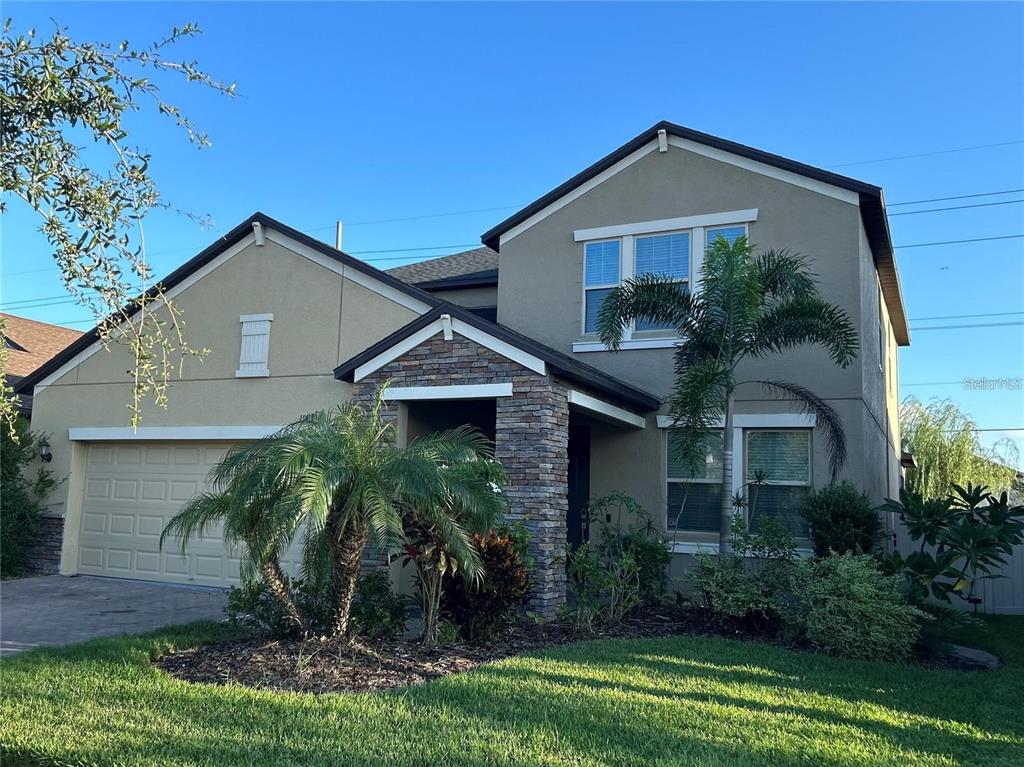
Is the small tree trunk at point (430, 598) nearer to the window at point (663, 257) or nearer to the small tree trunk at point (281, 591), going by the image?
the small tree trunk at point (281, 591)

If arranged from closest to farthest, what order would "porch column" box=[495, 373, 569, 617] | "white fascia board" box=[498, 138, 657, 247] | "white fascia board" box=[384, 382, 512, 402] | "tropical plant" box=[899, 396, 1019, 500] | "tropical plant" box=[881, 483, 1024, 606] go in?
"tropical plant" box=[881, 483, 1024, 606]
"porch column" box=[495, 373, 569, 617]
"white fascia board" box=[384, 382, 512, 402]
"white fascia board" box=[498, 138, 657, 247]
"tropical plant" box=[899, 396, 1019, 500]

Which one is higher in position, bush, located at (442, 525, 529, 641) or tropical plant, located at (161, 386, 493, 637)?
tropical plant, located at (161, 386, 493, 637)

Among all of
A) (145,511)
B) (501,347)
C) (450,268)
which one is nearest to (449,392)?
(501,347)

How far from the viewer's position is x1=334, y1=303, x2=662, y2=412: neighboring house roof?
10.5 metres

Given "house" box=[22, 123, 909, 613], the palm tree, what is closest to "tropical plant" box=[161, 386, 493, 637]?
"house" box=[22, 123, 909, 613]

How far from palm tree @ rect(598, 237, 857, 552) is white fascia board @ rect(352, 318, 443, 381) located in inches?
93.9

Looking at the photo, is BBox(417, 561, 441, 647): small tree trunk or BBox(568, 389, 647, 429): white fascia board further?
BBox(568, 389, 647, 429): white fascia board

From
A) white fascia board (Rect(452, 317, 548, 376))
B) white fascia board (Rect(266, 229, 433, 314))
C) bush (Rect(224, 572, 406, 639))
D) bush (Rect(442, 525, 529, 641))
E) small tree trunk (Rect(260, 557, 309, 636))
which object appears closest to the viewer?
small tree trunk (Rect(260, 557, 309, 636))

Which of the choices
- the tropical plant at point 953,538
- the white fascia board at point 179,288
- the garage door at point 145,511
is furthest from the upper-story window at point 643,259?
the garage door at point 145,511

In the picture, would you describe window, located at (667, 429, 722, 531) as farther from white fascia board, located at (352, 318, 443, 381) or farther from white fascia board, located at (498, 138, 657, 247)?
white fascia board, located at (498, 138, 657, 247)

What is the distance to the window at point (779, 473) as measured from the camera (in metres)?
12.3

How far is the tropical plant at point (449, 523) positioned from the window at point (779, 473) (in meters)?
5.36

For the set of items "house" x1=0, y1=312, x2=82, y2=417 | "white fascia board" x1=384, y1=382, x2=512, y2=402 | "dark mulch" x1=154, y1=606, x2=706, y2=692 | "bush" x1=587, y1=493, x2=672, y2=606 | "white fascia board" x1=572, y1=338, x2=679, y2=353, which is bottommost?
"dark mulch" x1=154, y1=606, x2=706, y2=692

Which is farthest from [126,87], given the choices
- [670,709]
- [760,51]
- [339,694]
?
[760,51]
